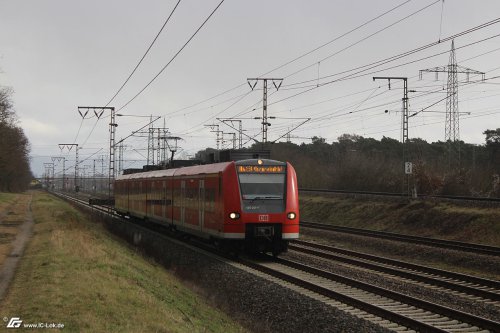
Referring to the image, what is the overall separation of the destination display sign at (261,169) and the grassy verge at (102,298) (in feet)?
13.3

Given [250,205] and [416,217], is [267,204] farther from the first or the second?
[416,217]

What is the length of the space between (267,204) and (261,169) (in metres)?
1.17

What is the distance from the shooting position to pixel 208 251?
802 inches

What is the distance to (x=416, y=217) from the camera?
29172mm

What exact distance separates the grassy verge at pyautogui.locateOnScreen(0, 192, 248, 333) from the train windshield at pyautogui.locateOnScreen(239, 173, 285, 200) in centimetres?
351

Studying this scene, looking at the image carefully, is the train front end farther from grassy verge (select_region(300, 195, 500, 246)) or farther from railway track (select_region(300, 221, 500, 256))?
grassy verge (select_region(300, 195, 500, 246))

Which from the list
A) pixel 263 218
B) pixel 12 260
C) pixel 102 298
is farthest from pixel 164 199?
pixel 102 298

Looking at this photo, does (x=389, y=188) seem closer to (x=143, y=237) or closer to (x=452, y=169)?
(x=452, y=169)

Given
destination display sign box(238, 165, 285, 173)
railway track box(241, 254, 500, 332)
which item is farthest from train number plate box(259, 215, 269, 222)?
railway track box(241, 254, 500, 332)

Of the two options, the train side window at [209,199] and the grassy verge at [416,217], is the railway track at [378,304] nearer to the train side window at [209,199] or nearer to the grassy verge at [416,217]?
the train side window at [209,199]

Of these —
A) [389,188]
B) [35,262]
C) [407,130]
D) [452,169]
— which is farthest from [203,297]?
[389,188]

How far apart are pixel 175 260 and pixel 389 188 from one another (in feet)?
88.2

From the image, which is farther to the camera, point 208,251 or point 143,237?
point 143,237

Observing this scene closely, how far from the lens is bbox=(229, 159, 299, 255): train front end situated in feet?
56.4
